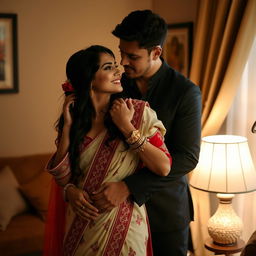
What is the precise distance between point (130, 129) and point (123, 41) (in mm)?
465

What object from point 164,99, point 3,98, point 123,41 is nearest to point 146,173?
point 164,99

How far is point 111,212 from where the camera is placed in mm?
1598

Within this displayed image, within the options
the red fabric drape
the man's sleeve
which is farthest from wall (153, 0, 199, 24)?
the red fabric drape

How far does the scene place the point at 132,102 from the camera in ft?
5.44

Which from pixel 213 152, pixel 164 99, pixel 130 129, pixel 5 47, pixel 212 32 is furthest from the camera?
pixel 5 47

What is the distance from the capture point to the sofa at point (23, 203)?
3174mm

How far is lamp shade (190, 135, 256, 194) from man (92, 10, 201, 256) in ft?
2.40

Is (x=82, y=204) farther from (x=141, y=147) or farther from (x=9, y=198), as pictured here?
(x=9, y=198)

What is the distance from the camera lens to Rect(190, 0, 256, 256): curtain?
286 cm

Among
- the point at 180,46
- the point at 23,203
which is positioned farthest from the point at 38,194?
the point at 180,46

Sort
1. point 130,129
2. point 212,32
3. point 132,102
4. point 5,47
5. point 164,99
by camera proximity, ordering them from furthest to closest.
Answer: point 5,47, point 212,32, point 164,99, point 132,102, point 130,129

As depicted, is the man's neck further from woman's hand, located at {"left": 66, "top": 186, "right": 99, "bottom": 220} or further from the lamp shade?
the lamp shade

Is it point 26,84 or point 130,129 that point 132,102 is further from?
point 26,84

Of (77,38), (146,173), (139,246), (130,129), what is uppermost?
(77,38)
